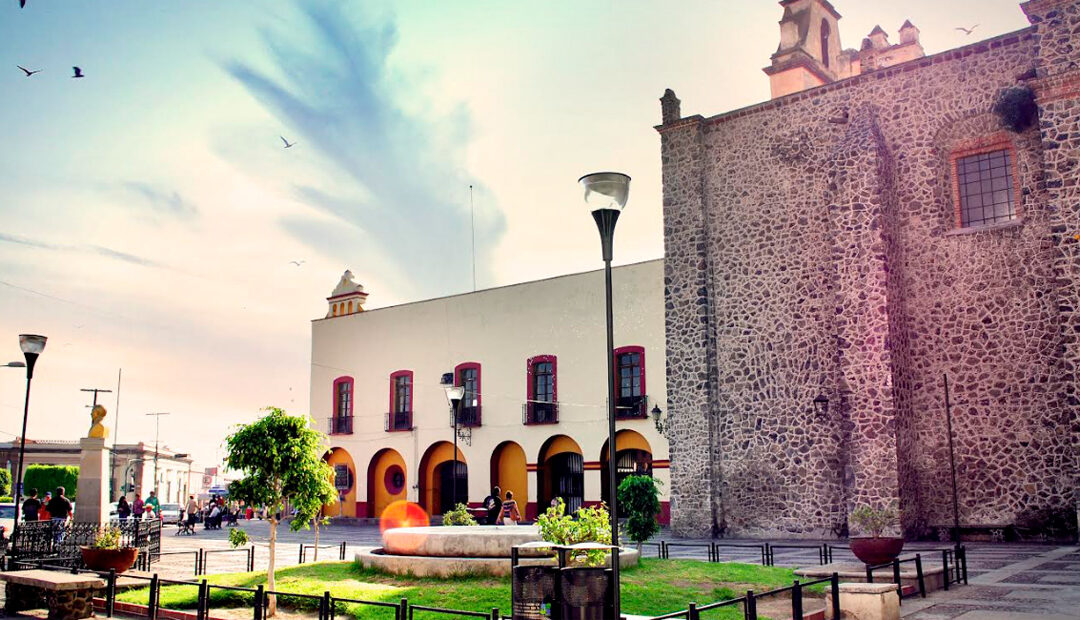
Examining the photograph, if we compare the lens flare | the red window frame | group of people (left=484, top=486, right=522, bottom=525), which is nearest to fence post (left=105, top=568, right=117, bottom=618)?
group of people (left=484, top=486, right=522, bottom=525)

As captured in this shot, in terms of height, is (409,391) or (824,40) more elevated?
(824,40)

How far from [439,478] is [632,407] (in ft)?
32.0

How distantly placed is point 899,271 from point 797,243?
242 cm

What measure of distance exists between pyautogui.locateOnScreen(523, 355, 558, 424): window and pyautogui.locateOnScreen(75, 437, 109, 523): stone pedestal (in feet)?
51.9

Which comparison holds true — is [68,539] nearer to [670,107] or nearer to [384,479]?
[670,107]

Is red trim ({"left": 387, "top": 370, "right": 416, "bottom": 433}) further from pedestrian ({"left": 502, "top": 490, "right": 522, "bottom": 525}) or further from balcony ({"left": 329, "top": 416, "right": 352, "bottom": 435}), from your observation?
pedestrian ({"left": 502, "top": 490, "right": 522, "bottom": 525})

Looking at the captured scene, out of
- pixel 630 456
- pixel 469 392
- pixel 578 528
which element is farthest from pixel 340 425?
pixel 578 528

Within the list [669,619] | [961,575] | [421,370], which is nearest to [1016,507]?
[961,575]

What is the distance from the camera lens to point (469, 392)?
1287 inches

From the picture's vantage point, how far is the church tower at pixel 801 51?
1101 inches

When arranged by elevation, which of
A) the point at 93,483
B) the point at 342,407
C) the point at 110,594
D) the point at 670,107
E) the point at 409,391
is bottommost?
the point at 110,594

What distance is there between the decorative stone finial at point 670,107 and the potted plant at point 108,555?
17.0 meters

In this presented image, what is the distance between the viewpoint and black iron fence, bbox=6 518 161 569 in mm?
13906

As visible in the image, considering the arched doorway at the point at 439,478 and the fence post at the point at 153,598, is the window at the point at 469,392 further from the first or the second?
the fence post at the point at 153,598
